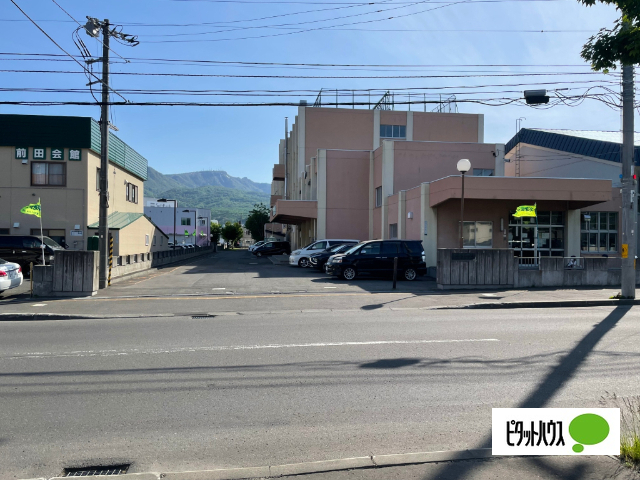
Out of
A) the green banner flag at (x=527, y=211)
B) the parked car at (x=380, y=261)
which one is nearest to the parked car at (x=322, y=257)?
the parked car at (x=380, y=261)

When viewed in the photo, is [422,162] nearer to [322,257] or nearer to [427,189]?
[427,189]

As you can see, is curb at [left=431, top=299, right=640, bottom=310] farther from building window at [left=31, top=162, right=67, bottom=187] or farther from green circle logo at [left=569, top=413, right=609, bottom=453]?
building window at [left=31, top=162, right=67, bottom=187]

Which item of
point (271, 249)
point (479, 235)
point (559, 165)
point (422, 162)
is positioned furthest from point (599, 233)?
point (271, 249)

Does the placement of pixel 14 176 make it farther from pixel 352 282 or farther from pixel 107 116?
pixel 352 282

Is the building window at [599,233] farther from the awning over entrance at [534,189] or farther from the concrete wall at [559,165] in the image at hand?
the concrete wall at [559,165]

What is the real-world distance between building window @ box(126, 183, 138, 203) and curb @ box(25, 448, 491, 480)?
41.9 meters

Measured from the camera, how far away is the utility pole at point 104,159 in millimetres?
17672

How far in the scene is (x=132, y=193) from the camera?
4466cm

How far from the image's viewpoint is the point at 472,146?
1208 inches

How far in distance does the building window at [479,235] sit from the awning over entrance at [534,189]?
7.36ft

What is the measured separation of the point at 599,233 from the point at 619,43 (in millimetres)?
20013

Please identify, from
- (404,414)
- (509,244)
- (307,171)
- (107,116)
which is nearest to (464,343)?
(404,414)

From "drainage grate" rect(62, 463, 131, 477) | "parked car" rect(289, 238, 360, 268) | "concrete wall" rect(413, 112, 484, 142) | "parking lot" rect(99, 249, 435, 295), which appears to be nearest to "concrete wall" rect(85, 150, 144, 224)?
"parked car" rect(289, 238, 360, 268)

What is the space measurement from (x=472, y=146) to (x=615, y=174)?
26.9 ft
